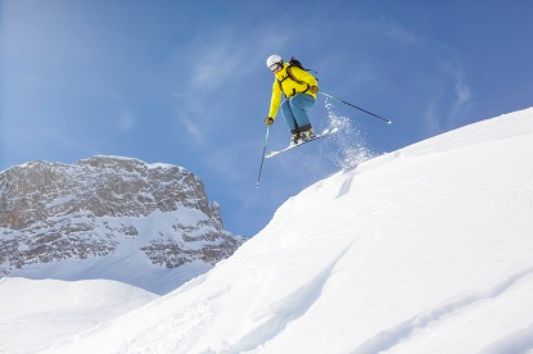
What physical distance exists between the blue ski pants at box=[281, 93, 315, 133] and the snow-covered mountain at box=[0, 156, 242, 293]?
290ft

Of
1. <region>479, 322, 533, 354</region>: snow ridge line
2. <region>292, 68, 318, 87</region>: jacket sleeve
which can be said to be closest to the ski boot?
<region>292, 68, 318, 87</region>: jacket sleeve

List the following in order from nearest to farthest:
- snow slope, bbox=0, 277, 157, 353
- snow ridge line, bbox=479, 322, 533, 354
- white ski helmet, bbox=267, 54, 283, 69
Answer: snow ridge line, bbox=479, 322, 533, 354 → white ski helmet, bbox=267, 54, 283, 69 → snow slope, bbox=0, 277, 157, 353

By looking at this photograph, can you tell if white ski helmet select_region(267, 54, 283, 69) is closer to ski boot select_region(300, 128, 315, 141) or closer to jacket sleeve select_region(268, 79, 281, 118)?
jacket sleeve select_region(268, 79, 281, 118)

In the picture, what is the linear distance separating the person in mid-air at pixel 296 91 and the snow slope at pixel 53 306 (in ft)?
126

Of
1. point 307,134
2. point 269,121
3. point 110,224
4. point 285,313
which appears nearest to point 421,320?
point 285,313

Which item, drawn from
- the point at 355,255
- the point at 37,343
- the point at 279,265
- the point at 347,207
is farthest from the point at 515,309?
the point at 37,343

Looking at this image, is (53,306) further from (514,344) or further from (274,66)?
(514,344)

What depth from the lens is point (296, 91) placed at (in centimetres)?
1180

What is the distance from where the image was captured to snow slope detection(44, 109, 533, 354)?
12.4 ft

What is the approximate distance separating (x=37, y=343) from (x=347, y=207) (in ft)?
155

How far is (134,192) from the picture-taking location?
144m

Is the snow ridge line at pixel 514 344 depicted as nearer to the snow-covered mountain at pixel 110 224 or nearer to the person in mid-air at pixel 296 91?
the person in mid-air at pixel 296 91

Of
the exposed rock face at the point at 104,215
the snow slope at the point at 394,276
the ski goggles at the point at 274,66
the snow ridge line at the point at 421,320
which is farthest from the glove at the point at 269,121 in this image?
the exposed rock face at the point at 104,215

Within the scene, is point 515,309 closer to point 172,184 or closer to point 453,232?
point 453,232
